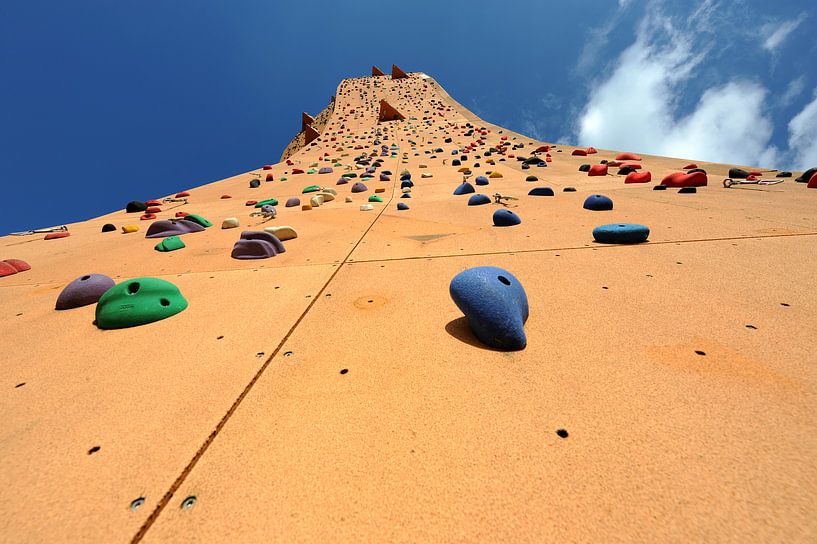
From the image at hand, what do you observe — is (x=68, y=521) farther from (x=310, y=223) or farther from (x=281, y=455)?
(x=310, y=223)

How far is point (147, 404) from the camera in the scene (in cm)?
164

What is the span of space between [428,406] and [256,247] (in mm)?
3298

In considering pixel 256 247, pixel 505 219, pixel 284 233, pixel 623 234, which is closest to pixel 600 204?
pixel 505 219

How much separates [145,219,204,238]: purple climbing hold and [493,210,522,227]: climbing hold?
509 cm

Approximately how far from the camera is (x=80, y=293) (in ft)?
9.61

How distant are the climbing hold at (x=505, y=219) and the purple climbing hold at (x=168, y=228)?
16.7ft

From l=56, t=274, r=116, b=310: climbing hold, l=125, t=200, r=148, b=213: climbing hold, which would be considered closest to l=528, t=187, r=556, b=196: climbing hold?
l=56, t=274, r=116, b=310: climbing hold

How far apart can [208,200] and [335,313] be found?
1031 cm

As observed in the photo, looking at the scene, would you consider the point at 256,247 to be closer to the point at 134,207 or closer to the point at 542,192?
the point at 542,192

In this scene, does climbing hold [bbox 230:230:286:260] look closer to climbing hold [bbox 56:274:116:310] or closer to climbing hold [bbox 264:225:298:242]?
A: climbing hold [bbox 264:225:298:242]

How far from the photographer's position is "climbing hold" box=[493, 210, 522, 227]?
4.74 m

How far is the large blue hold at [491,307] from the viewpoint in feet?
6.25

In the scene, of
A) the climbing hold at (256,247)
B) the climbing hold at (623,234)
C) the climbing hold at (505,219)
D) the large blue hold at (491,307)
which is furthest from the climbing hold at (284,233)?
the climbing hold at (623,234)

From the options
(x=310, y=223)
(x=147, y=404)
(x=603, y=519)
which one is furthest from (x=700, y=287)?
(x=310, y=223)
